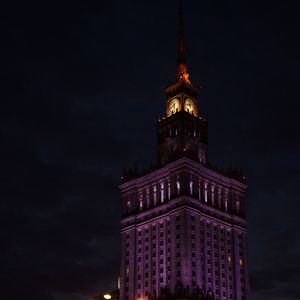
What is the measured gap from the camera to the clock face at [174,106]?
193 metres

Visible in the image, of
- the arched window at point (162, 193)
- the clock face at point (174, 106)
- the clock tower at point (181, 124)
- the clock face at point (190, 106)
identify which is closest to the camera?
the arched window at point (162, 193)

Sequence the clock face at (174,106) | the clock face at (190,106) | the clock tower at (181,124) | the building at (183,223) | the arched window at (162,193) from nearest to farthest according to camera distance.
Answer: the building at (183,223), the arched window at (162,193), the clock tower at (181,124), the clock face at (190,106), the clock face at (174,106)

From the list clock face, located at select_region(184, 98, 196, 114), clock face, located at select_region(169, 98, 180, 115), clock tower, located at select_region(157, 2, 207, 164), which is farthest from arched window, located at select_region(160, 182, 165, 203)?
clock face, located at select_region(184, 98, 196, 114)

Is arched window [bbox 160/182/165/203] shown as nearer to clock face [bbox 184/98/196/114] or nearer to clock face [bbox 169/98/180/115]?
clock face [bbox 169/98/180/115]

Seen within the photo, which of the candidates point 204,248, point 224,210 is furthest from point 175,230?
point 224,210

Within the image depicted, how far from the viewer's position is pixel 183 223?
164 m

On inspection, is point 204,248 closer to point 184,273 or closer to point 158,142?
point 184,273

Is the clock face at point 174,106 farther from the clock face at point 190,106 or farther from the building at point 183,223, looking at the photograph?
the clock face at point 190,106

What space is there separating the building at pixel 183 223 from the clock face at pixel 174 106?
0.50 metres

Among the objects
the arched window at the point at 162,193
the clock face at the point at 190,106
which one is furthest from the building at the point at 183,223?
the clock face at the point at 190,106

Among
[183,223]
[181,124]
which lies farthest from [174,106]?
[183,223]

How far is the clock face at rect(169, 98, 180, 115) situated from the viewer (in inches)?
7608

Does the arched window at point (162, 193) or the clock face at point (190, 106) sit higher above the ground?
the clock face at point (190, 106)

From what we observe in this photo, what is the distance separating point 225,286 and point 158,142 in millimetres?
47633
